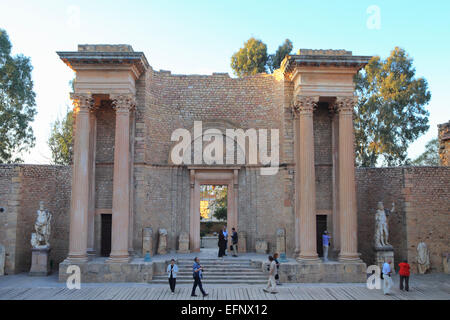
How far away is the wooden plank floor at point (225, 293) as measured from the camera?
41.5ft

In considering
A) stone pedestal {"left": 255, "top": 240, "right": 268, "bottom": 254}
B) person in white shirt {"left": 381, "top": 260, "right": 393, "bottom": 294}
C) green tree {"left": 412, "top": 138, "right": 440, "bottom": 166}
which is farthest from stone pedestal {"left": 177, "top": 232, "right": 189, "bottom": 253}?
green tree {"left": 412, "top": 138, "right": 440, "bottom": 166}

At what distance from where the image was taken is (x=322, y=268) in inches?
599

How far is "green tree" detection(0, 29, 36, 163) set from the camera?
25844 millimetres

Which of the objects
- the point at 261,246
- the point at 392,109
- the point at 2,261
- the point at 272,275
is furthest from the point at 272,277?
the point at 392,109

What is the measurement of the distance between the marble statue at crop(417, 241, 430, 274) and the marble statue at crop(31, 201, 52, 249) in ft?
54.6

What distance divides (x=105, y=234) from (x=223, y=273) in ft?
19.4

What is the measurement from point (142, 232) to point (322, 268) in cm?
808

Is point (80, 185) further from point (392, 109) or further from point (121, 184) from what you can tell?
point (392, 109)

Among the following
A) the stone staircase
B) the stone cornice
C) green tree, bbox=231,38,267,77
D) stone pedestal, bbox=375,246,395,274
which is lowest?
the stone staircase

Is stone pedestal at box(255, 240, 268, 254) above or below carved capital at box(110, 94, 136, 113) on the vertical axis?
below

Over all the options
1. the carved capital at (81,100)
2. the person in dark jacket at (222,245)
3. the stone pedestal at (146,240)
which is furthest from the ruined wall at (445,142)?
the carved capital at (81,100)

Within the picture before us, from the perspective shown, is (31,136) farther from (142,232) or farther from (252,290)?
(252,290)

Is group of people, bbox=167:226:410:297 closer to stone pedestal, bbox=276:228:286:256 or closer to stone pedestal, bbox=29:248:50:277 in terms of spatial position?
stone pedestal, bbox=276:228:286:256

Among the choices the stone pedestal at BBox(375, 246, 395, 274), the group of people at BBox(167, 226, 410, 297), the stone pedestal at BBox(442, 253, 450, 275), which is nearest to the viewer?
the group of people at BBox(167, 226, 410, 297)
